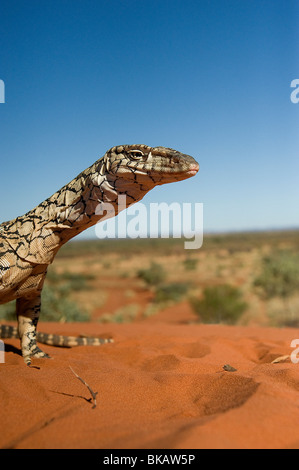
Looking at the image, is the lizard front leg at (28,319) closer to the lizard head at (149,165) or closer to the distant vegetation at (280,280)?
the lizard head at (149,165)

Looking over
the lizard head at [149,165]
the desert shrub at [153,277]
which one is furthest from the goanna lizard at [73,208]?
the desert shrub at [153,277]

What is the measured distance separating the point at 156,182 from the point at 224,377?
1755 mm

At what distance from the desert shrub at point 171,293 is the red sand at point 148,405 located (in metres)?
14.6

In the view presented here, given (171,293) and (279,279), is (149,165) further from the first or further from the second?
(171,293)

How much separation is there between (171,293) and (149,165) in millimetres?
17413

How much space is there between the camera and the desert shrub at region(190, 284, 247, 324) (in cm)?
1304

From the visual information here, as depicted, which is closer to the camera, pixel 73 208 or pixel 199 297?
pixel 73 208

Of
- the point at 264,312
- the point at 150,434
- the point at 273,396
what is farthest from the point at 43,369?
the point at 264,312

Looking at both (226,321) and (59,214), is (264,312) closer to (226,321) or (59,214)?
(226,321)

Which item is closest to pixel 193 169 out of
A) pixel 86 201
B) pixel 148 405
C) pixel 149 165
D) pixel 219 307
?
pixel 149 165

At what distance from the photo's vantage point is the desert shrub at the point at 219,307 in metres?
13.0

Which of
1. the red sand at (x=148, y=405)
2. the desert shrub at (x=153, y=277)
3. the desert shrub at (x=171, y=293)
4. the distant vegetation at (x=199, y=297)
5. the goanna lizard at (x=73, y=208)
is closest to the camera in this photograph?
the red sand at (x=148, y=405)

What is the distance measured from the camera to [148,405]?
2.92 m
